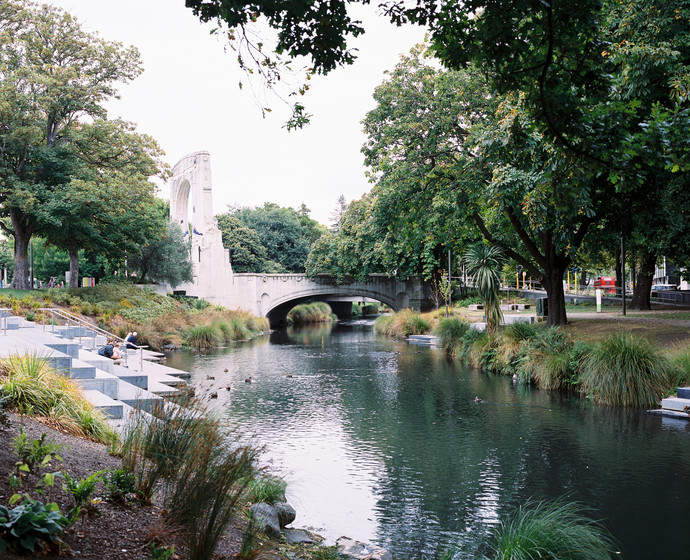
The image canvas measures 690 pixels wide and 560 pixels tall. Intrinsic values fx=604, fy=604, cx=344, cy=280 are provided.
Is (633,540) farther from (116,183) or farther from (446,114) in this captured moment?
(116,183)

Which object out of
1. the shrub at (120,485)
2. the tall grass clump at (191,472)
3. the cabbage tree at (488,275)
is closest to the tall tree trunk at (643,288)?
the cabbage tree at (488,275)

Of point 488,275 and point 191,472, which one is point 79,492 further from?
point 488,275

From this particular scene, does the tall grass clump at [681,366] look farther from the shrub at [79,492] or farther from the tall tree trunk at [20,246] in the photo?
the tall tree trunk at [20,246]

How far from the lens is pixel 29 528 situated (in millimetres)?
3029

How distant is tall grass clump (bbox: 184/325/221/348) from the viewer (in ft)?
87.7

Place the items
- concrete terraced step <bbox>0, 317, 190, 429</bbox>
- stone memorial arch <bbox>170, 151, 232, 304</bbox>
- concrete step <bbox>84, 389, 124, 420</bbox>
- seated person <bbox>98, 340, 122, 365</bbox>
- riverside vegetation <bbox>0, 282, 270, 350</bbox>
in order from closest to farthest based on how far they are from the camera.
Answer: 1. concrete step <bbox>84, 389, 124, 420</bbox>
2. concrete terraced step <bbox>0, 317, 190, 429</bbox>
3. seated person <bbox>98, 340, 122, 365</bbox>
4. riverside vegetation <bbox>0, 282, 270, 350</bbox>
5. stone memorial arch <bbox>170, 151, 232, 304</bbox>

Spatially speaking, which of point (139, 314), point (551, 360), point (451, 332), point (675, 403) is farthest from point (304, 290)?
point (675, 403)

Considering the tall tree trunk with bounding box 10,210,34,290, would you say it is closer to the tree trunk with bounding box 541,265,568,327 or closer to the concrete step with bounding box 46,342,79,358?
the concrete step with bounding box 46,342,79,358

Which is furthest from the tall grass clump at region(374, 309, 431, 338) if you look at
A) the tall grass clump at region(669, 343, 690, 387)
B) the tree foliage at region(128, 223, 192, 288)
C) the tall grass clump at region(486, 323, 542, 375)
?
the tall grass clump at region(669, 343, 690, 387)

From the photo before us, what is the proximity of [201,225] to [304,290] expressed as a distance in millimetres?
9653

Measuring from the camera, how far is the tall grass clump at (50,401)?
21.3 feet

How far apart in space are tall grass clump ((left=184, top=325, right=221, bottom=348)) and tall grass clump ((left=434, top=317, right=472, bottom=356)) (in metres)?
10.4

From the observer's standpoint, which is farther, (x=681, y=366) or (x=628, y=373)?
(x=628, y=373)

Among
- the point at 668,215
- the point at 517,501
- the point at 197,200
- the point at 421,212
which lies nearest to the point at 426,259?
the point at 197,200
